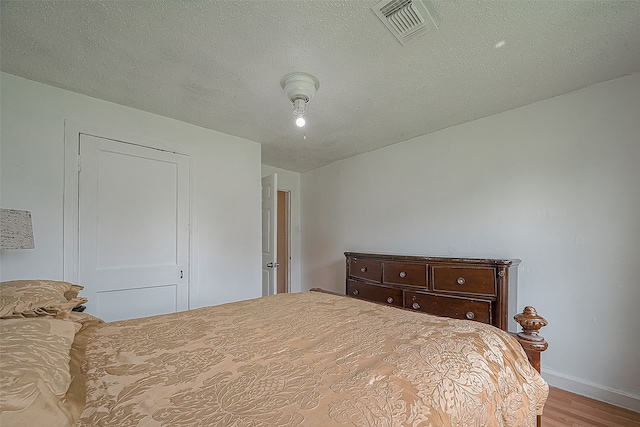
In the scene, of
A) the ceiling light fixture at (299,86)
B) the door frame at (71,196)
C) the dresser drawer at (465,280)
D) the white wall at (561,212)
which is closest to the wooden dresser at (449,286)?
the dresser drawer at (465,280)

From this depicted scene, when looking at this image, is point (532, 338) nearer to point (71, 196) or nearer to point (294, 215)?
point (71, 196)

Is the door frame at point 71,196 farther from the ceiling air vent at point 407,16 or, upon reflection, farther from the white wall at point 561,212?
the white wall at point 561,212

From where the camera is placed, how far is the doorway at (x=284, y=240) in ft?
15.5

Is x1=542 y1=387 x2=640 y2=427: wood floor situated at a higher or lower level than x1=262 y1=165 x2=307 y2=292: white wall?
lower

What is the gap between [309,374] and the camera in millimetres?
869

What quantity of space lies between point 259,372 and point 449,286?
1949 mm

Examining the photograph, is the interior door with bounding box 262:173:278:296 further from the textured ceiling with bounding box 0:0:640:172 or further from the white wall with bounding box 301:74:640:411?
the white wall with bounding box 301:74:640:411

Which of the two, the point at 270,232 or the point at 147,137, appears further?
the point at 270,232

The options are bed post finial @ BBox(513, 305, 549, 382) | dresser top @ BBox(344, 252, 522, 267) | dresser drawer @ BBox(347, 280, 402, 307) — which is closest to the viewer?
bed post finial @ BBox(513, 305, 549, 382)

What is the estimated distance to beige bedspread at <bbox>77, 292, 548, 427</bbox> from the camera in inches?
26.9

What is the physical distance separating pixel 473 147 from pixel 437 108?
628mm

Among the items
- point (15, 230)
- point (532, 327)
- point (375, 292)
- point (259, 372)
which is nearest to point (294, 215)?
point (375, 292)

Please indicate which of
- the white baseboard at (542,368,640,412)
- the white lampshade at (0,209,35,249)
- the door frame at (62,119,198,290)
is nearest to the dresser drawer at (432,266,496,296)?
the white baseboard at (542,368,640,412)

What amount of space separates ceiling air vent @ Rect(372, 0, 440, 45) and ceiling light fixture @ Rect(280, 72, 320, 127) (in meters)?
0.65
